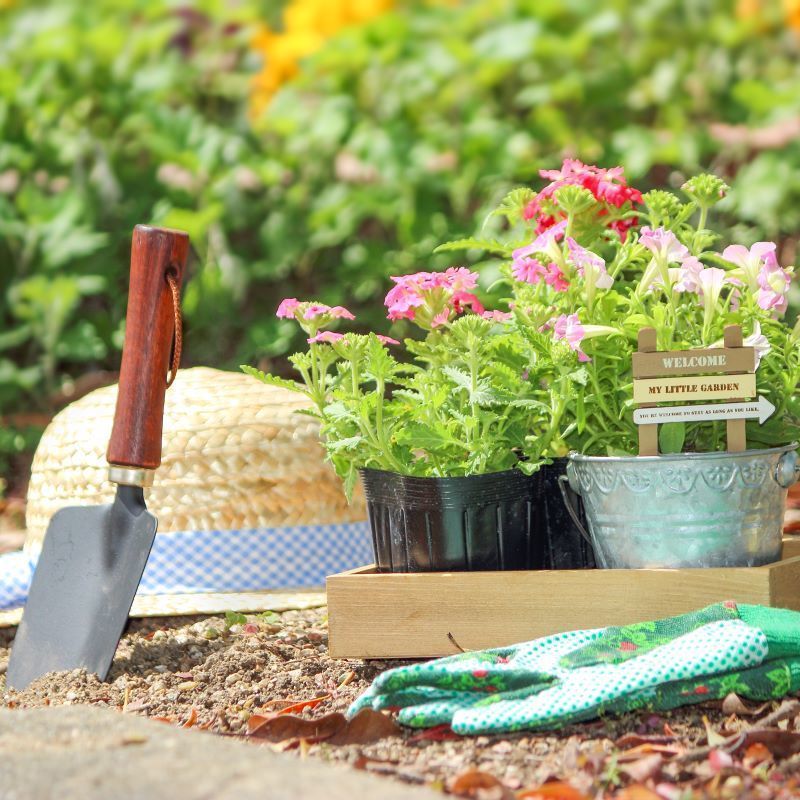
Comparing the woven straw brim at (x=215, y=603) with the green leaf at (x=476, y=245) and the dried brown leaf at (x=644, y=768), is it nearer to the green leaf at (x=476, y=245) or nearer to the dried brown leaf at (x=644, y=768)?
the green leaf at (x=476, y=245)

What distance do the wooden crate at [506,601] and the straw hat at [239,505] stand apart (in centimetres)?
49

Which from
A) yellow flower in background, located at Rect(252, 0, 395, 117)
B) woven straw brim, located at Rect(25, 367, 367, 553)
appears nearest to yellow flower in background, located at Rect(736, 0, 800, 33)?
yellow flower in background, located at Rect(252, 0, 395, 117)

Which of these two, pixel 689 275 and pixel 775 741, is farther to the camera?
pixel 689 275

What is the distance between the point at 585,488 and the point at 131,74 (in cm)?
320

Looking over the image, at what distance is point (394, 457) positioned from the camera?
1.96 metres

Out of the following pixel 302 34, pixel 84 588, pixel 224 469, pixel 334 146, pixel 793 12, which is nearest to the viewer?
pixel 84 588

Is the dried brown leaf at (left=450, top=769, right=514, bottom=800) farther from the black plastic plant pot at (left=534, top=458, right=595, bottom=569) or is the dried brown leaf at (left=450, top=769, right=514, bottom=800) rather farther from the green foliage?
the green foliage

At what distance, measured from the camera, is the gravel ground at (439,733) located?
4.56 ft

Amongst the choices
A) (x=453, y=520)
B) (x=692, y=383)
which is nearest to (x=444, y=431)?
(x=453, y=520)

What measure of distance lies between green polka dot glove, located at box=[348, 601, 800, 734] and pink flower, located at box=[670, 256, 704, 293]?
0.50 meters

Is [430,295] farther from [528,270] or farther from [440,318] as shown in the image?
[528,270]

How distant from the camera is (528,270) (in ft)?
6.49

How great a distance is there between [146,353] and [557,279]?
0.75m

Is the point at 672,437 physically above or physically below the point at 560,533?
above
